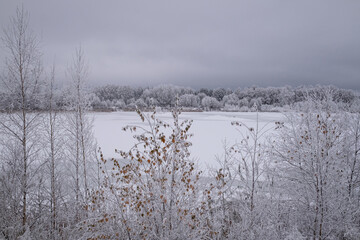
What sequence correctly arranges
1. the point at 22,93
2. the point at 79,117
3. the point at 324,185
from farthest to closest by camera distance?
the point at 79,117 < the point at 22,93 < the point at 324,185

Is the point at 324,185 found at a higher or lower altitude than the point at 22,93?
lower

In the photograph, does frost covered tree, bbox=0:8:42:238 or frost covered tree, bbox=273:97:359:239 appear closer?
frost covered tree, bbox=273:97:359:239

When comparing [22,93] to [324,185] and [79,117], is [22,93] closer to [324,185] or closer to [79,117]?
[79,117]

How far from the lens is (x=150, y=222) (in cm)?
404

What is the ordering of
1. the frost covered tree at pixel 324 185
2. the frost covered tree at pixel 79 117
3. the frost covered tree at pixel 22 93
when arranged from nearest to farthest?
1. the frost covered tree at pixel 324 185
2. the frost covered tree at pixel 22 93
3. the frost covered tree at pixel 79 117

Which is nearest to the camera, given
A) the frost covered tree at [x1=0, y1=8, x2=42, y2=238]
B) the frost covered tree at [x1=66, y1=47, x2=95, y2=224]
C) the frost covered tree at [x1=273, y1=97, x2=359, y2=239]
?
the frost covered tree at [x1=273, y1=97, x2=359, y2=239]

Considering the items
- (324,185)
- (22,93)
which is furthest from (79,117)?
(324,185)

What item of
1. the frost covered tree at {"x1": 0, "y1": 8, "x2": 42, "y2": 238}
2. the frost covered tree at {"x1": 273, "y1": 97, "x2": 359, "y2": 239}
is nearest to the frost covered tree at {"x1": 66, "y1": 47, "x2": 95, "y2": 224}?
the frost covered tree at {"x1": 0, "y1": 8, "x2": 42, "y2": 238}

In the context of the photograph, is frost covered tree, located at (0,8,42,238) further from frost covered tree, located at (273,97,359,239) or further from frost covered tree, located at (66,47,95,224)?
frost covered tree, located at (273,97,359,239)

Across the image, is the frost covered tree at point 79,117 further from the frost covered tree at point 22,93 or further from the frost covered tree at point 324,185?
the frost covered tree at point 324,185

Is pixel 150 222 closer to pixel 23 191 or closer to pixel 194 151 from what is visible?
pixel 23 191

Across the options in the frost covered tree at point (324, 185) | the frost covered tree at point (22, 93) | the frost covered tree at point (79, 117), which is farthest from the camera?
the frost covered tree at point (79, 117)

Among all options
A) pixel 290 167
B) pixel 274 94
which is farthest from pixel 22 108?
pixel 274 94

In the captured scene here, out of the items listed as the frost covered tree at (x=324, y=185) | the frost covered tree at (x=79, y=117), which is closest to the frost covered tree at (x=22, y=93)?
the frost covered tree at (x=79, y=117)
